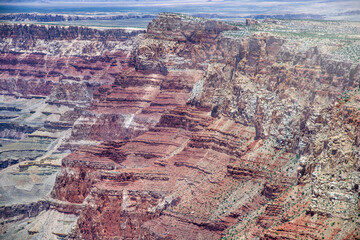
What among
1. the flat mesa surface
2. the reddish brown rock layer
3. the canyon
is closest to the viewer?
the reddish brown rock layer

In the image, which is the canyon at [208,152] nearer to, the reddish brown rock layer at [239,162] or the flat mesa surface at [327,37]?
the reddish brown rock layer at [239,162]

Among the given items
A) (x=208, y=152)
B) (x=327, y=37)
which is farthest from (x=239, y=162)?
(x=327, y=37)

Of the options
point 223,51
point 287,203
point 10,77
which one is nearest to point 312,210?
point 287,203

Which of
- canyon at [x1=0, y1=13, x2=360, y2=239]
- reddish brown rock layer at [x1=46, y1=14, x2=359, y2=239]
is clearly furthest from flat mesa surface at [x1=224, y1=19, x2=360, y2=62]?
reddish brown rock layer at [x1=46, y1=14, x2=359, y2=239]

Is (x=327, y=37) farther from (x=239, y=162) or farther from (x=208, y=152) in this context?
(x=208, y=152)

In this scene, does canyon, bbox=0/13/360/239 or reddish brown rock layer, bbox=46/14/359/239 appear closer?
reddish brown rock layer, bbox=46/14/359/239

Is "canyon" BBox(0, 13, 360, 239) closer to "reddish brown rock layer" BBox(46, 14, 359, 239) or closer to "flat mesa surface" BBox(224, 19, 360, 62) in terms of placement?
"reddish brown rock layer" BBox(46, 14, 359, 239)

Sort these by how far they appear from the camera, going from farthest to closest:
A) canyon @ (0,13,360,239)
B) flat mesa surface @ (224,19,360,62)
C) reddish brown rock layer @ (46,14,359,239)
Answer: flat mesa surface @ (224,19,360,62) < canyon @ (0,13,360,239) < reddish brown rock layer @ (46,14,359,239)

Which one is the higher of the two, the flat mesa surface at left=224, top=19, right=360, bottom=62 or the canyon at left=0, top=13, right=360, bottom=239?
the flat mesa surface at left=224, top=19, right=360, bottom=62
